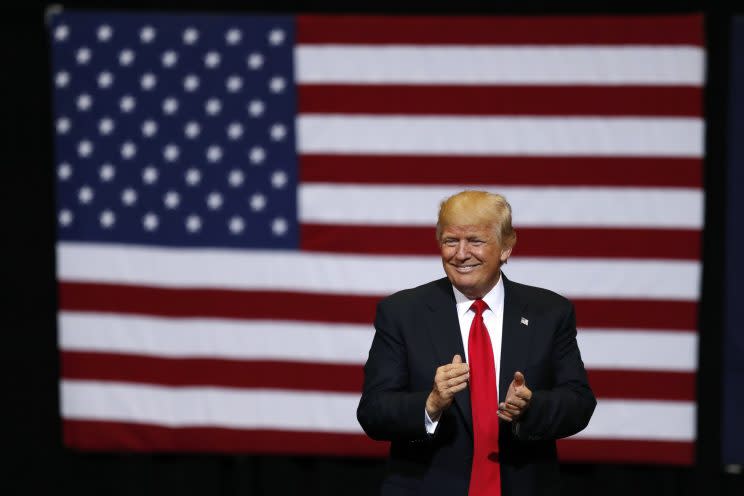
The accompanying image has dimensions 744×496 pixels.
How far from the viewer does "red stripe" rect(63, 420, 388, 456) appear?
3.69m

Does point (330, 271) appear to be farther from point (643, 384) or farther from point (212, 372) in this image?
point (643, 384)

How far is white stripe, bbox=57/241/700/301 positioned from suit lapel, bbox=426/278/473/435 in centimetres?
155

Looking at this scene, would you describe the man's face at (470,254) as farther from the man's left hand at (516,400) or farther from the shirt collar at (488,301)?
the man's left hand at (516,400)

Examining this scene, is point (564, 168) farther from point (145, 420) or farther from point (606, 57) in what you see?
point (145, 420)

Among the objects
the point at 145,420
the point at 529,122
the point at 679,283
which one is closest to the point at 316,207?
the point at 529,122

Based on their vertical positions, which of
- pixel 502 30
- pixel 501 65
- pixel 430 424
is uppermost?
pixel 502 30

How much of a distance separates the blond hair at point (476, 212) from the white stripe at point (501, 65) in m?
1.65

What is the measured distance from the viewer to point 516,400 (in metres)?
1.78

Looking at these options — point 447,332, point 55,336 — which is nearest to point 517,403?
point 447,332

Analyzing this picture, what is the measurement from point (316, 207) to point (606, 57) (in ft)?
3.90

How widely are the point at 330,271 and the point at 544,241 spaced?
2.62 ft

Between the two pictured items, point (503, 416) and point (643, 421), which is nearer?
point (503, 416)

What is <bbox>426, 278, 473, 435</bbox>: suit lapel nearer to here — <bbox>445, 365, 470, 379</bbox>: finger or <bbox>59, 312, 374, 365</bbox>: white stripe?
<bbox>445, 365, 470, 379</bbox>: finger

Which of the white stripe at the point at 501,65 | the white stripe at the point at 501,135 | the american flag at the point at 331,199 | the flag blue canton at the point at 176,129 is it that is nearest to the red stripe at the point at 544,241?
the american flag at the point at 331,199
